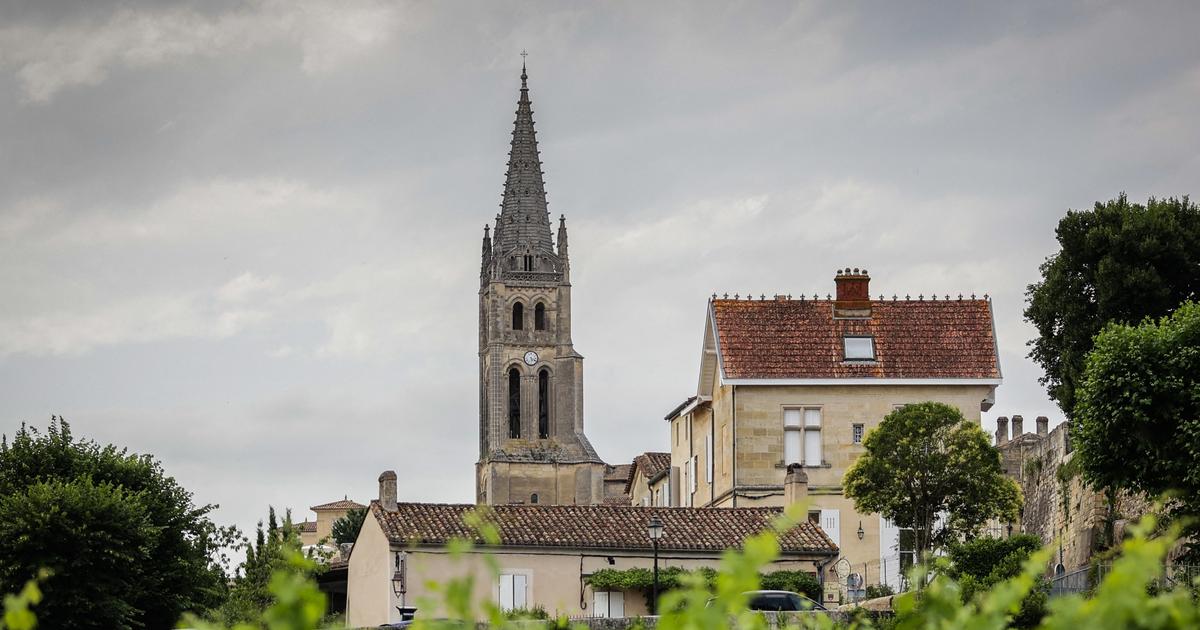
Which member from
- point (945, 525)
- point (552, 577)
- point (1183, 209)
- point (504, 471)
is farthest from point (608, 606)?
point (504, 471)

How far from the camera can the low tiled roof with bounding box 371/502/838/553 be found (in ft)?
159

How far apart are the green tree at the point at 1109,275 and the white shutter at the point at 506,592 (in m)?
14.0

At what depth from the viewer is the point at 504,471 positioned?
5089 inches

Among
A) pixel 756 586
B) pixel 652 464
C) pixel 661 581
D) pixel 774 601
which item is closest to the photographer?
pixel 756 586

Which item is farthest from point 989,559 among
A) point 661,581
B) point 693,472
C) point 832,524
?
point 693,472

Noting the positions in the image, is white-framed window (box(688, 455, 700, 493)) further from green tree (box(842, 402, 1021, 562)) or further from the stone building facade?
green tree (box(842, 402, 1021, 562))

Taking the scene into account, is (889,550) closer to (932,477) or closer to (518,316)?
(932,477)

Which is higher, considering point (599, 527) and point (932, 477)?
point (932, 477)

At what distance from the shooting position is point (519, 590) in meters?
47.9

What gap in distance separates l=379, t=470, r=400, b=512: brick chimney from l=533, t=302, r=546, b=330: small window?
275 ft

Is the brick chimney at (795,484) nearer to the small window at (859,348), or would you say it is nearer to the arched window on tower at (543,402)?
the small window at (859,348)

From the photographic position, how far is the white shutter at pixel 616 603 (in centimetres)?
4679

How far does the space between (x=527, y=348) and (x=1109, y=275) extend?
88.4m

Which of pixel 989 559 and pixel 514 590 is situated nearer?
pixel 989 559
